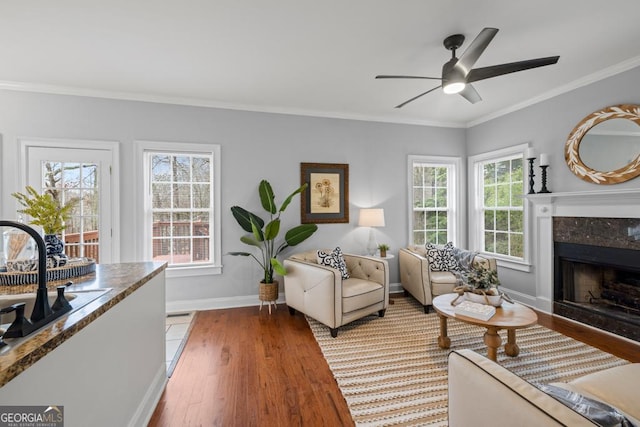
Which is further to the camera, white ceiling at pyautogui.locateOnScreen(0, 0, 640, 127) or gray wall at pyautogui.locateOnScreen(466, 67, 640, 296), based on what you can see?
gray wall at pyautogui.locateOnScreen(466, 67, 640, 296)

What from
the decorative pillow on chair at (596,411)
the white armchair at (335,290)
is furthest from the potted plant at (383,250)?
the decorative pillow on chair at (596,411)

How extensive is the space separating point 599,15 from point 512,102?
178 cm

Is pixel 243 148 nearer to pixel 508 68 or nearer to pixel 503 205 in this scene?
pixel 508 68

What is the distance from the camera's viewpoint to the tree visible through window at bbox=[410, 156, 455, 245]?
455cm

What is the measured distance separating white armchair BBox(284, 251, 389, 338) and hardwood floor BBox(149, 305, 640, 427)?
10.7 inches

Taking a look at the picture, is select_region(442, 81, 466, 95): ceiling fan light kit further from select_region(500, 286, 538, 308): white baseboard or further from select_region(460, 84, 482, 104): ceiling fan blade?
select_region(500, 286, 538, 308): white baseboard

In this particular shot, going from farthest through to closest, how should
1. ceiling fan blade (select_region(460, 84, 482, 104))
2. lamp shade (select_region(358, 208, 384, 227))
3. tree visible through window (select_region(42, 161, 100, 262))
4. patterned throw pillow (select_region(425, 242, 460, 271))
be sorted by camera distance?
1. lamp shade (select_region(358, 208, 384, 227))
2. patterned throw pillow (select_region(425, 242, 460, 271))
3. tree visible through window (select_region(42, 161, 100, 262))
4. ceiling fan blade (select_region(460, 84, 482, 104))

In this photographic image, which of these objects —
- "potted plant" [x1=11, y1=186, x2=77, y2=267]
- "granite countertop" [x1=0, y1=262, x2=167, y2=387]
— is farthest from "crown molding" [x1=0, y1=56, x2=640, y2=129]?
"granite countertop" [x1=0, y1=262, x2=167, y2=387]

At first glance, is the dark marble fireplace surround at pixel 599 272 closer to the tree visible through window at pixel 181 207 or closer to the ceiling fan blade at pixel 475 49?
the ceiling fan blade at pixel 475 49

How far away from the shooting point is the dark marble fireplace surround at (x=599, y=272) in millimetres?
2781

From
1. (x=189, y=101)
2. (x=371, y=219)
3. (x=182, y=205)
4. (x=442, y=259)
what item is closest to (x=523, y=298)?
(x=442, y=259)

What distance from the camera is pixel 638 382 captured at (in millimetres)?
1352

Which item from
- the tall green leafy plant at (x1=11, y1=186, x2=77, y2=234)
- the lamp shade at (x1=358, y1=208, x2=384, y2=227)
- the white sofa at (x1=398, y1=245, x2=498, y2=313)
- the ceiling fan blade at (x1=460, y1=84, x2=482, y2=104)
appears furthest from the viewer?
the lamp shade at (x1=358, y1=208, x2=384, y2=227)

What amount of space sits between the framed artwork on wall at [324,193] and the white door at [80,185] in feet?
7.82
